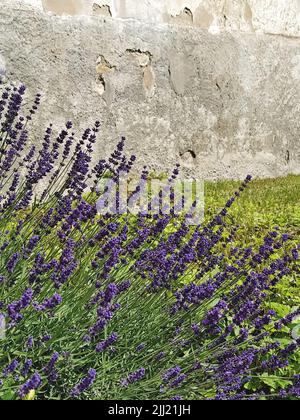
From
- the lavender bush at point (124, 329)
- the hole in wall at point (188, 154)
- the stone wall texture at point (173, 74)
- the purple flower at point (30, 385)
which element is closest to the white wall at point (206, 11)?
the stone wall texture at point (173, 74)

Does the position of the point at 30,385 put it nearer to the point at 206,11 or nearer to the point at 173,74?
the point at 173,74

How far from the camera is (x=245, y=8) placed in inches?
319

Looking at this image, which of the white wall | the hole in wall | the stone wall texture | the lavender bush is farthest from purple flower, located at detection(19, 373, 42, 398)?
the hole in wall

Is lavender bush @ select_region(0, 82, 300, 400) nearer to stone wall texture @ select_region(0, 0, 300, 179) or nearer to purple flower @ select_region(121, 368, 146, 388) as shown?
purple flower @ select_region(121, 368, 146, 388)

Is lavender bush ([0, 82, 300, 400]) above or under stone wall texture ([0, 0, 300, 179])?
under

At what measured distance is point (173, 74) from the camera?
7211 mm

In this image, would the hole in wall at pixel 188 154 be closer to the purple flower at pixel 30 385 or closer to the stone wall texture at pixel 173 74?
the stone wall texture at pixel 173 74

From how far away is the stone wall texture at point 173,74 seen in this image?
20.0ft

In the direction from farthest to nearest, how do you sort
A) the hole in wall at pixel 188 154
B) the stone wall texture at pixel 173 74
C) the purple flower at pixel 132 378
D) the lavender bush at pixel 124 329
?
the hole in wall at pixel 188 154, the stone wall texture at pixel 173 74, the lavender bush at pixel 124 329, the purple flower at pixel 132 378

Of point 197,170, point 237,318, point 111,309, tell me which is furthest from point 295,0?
point 111,309

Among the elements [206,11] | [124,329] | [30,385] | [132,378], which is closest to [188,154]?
[206,11]

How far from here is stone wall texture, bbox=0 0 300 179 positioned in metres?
6.11

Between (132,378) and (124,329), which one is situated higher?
(124,329)
